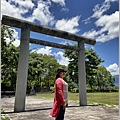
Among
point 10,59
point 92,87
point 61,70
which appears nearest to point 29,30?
point 61,70

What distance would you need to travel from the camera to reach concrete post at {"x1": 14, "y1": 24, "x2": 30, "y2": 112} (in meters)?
3.14

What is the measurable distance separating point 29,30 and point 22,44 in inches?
11.7

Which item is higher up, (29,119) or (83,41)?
(83,41)

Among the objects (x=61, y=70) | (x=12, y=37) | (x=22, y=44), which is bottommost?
(x=61, y=70)

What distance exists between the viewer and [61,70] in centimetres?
182

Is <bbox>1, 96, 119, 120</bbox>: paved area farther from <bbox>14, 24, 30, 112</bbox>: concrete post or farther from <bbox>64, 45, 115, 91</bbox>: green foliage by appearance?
Answer: <bbox>64, 45, 115, 91</bbox>: green foliage

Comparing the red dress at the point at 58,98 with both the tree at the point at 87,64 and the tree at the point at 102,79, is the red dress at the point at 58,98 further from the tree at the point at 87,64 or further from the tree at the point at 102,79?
the tree at the point at 102,79

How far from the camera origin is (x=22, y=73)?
3.21m

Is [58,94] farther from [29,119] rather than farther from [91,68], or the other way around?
[91,68]

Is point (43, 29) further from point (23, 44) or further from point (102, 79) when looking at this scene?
point (102, 79)

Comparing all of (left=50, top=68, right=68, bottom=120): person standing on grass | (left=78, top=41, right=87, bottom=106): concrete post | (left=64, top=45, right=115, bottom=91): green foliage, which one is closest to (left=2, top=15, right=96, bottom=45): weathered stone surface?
(left=78, top=41, right=87, bottom=106): concrete post

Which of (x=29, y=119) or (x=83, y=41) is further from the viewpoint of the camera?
(x=83, y=41)

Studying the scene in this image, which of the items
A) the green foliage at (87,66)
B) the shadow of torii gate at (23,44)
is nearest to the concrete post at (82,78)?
the shadow of torii gate at (23,44)

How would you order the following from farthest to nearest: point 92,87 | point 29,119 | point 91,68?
point 92,87, point 91,68, point 29,119
